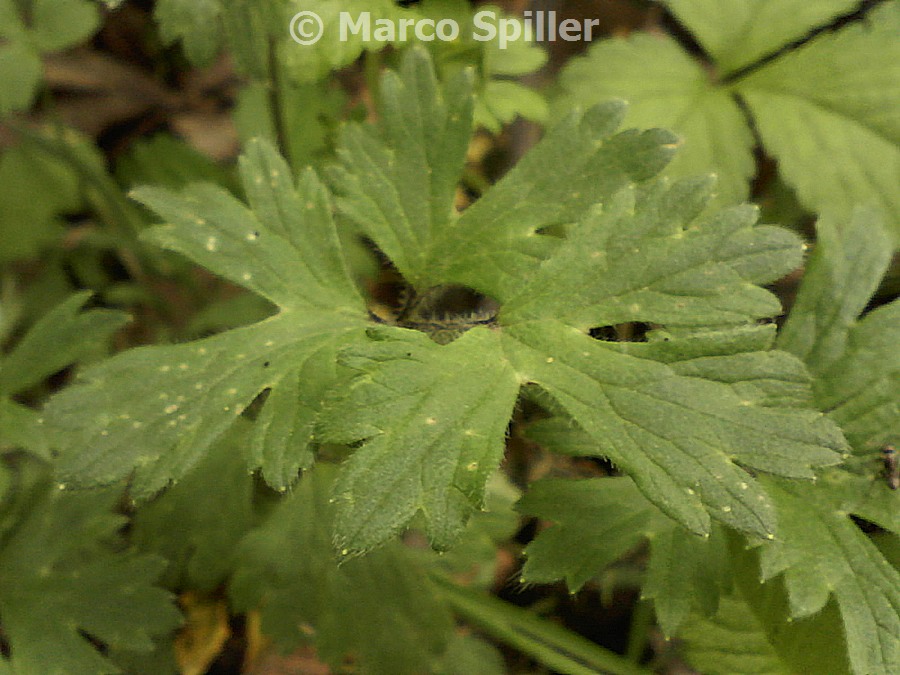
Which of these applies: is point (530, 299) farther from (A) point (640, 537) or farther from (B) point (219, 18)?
(B) point (219, 18)

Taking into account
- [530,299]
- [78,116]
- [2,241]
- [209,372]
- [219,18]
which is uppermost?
[219,18]

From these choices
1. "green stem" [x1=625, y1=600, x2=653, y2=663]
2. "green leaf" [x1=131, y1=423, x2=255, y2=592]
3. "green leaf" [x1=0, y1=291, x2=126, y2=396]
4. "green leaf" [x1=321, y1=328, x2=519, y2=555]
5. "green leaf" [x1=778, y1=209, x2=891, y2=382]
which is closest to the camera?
"green leaf" [x1=321, y1=328, x2=519, y2=555]

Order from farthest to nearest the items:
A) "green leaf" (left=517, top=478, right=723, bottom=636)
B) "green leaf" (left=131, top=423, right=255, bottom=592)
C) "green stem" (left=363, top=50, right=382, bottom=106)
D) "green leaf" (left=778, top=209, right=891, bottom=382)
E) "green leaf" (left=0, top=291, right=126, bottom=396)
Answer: "green stem" (left=363, top=50, right=382, bottom=106) → "green leaf" (left=131, top=423, right=255, bottom=592) → "green leaf" (left=0, top=291, right=126, bottom=396) → "green leaf" (left=778, top=209, right=891, bottom=382) → "green leaf" (left=517, top=478, right=723, bottom=636)

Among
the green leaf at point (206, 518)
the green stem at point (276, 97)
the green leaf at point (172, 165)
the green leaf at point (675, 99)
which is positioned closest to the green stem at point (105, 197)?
the green leaf at point (172, 165)

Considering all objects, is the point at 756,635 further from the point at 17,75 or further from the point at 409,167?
the point at 17,75

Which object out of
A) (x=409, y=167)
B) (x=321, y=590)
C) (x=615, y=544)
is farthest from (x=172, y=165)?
(x=615, y=544)

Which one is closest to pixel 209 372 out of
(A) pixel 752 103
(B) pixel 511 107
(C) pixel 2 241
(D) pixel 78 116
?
(B) pixel 511 107

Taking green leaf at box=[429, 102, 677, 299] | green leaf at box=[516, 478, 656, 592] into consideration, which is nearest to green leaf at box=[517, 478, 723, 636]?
green leaf at box=[516, 478, 656, 592]

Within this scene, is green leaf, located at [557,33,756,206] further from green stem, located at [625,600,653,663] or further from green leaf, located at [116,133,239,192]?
green leaf, located at [116,133,239,192]

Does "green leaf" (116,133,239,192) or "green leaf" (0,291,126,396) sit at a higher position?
"green leaf" (0,291,126,396)
